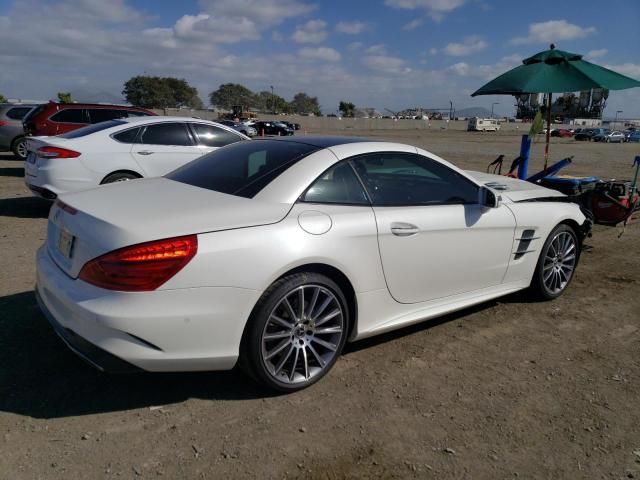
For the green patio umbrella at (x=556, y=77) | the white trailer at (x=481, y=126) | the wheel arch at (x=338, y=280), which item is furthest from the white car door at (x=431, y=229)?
the white trailer at (x=481, y=126)

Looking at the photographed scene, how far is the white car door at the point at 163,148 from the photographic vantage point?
23.4 ft

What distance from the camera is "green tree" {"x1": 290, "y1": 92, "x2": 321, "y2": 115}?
504 ft

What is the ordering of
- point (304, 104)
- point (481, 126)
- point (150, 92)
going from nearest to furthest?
point (481, 126), point (150, 92), point (304, 104)

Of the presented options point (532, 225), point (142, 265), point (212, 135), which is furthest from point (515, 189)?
point (212, 135)

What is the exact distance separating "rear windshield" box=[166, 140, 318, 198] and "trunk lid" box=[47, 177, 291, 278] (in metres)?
0.14

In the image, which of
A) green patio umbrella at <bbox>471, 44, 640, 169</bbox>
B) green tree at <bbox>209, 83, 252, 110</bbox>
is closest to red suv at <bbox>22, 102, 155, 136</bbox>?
green patio umbrella at <bbox>471, 44, 640, 169</bbox>

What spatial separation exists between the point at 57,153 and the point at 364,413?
575 cm

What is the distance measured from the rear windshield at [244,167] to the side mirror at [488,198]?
4.36ft

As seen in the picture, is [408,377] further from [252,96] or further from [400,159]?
[252,96]

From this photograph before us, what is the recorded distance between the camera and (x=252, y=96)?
439 ft

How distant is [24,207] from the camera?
8.16 meters

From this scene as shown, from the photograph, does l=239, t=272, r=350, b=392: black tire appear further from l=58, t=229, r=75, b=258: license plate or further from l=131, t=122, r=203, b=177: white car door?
l=131, t=122, r=203, b=177: white car door

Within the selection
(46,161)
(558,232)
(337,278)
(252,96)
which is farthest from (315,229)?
(252,96)

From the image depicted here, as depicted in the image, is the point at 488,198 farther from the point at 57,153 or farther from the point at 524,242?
the point at 57,153
